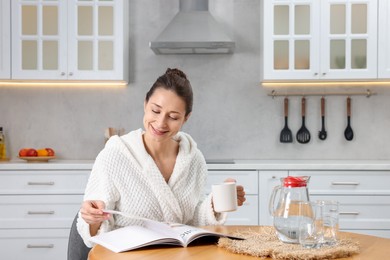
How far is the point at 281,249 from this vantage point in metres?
1.61

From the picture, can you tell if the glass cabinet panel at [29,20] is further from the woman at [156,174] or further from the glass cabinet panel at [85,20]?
the woman at [156,174]

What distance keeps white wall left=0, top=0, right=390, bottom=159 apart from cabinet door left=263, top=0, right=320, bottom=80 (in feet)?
1.08

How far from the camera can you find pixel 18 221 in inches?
151

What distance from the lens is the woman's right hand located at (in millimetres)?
1784

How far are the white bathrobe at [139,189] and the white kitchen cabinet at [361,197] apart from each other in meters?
1.78

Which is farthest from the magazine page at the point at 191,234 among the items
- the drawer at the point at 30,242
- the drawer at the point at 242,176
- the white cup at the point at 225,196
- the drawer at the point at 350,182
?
the drawer at the point at 30,242

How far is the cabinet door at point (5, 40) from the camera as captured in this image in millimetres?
4086

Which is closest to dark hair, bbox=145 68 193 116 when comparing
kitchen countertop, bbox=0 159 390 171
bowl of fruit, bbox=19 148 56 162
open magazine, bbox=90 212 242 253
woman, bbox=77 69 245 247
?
woman, bbox=77 69 245 247

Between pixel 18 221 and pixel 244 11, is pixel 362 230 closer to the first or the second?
pixel 244 11

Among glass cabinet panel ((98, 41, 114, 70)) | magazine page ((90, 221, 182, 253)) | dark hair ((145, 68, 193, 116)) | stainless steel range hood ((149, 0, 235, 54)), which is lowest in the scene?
magazine page ((90, 221, 182, 253))

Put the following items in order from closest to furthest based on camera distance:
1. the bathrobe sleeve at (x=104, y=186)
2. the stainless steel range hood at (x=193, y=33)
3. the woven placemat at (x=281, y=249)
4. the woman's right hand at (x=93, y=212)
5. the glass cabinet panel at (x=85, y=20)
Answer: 1. the woven placemat at (x=281, y=249)
2. the woman's right hand at (x=93, y=212)
3. the bathrobe sleeve at (x=104, y=186)
4. the stainless steel range hood at (x=193, y=33)
5. the glass cabinet panel at (x=85, y=20)

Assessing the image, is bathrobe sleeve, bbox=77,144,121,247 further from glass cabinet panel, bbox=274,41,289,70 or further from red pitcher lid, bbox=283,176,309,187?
glass cabinet panel, bbox=274,41,289,70

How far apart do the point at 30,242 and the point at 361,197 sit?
2.20 metres

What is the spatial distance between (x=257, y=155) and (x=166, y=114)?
2.41 metres
